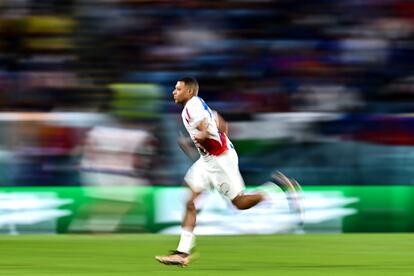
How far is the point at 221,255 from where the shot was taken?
9.67m

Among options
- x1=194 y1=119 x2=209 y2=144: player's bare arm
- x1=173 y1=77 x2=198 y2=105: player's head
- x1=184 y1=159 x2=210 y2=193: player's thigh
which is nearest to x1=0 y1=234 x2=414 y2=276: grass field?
x1=184 y1=159 x2=210 y2=193: player's thigh

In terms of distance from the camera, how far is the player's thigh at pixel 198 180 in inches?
340

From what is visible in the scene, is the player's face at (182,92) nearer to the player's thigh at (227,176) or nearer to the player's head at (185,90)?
the player's head at (185,90)

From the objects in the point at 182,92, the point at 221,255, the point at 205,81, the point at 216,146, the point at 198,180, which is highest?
the point at 205,81

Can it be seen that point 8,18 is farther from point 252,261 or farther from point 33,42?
point 252,261

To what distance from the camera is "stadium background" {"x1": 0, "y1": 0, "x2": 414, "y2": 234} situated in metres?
12.1

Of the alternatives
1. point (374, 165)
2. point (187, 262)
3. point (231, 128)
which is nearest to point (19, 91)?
point (231, 128)

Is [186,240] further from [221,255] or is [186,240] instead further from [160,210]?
[160,210]

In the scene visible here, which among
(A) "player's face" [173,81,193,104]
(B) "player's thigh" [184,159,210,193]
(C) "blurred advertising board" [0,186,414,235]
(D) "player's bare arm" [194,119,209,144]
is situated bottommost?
(B) "player's thigh" [184,159,210,193]

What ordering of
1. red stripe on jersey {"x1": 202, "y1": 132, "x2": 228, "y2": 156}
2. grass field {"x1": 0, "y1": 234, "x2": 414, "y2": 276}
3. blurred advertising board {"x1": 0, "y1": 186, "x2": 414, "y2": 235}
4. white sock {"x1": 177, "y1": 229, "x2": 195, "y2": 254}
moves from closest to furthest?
grass field {"x1": 0, "y1": 234, "x2": 414, "y2": 276}, white sock {"x1": 177, "y1": 229, "x2": 195, "y2": 254}, red stripe on jersey {"x1": 202, "y1": 132, "x2": 228, "y2": 156}, blurred advertising board {"x1": 0, "y1": 186, "x2": 414, "y2": 235}

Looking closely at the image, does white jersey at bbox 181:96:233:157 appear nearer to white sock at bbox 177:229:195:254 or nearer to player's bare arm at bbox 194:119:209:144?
player's bare arm at bbox 194:119:209:144

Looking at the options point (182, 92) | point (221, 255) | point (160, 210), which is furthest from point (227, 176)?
point (160, 210)

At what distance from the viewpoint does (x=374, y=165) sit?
12055 millimetres

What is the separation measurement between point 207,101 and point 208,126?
4890 mm
